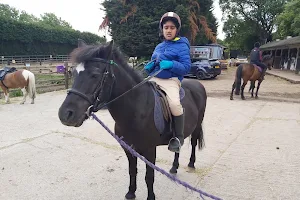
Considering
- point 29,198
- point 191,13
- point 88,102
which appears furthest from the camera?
point 191,13

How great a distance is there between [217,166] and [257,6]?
40585 millimetres

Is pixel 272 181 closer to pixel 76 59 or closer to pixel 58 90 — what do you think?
pixel 76 59

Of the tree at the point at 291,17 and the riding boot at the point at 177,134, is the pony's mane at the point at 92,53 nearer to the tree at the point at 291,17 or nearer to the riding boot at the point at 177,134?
the riding boot at the point at 177,134

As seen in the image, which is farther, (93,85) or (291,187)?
(291,187)

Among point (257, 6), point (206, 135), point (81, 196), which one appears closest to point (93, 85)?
point (81, 196)

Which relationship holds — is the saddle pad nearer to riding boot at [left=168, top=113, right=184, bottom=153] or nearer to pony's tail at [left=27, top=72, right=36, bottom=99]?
riding boot at [left=168, top=113, right=184, bottom=153]

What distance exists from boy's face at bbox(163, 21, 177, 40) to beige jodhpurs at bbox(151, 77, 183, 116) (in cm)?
47

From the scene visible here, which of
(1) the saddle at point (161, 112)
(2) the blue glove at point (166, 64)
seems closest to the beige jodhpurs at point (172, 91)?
(1) the saddle at point (161, 112)

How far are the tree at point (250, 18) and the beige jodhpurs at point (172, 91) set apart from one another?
39.3 metres

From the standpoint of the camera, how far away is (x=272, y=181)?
353cm

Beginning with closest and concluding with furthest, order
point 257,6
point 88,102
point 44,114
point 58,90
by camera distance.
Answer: point 88,102
point 44,114
point 58,90
point 257,6

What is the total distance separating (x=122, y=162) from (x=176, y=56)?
7.13 ft

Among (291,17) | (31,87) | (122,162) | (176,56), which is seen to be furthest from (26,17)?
(176,56)

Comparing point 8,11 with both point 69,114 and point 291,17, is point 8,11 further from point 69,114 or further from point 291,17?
point 69,114
